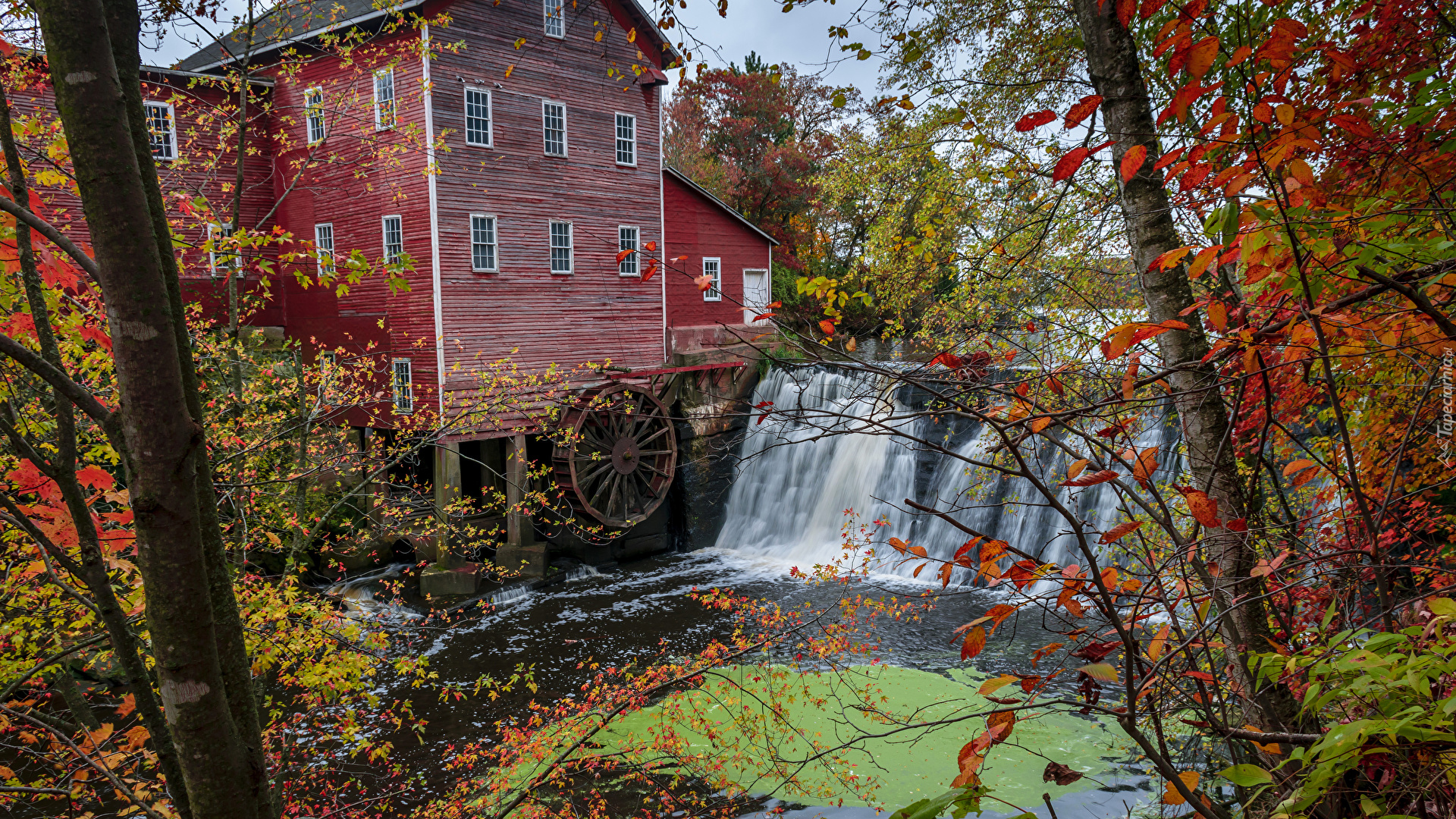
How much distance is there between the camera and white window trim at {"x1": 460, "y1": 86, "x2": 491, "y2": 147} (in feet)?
49.2

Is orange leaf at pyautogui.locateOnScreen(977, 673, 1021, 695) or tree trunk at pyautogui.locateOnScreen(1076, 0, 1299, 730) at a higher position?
tree trunk at pyautogui.locateOnScreen(1076, 0, 1299, 730)

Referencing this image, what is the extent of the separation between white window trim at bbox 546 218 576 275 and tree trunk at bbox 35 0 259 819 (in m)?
15.3

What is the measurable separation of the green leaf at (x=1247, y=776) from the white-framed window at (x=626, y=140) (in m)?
17.7

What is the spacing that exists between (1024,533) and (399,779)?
960 centimetres

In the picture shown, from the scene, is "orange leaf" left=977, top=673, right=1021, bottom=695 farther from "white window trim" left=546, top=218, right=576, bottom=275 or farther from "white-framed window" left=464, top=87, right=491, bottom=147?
"white window trim" left=546, top=218, right=576, bottom=275

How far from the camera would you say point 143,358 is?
1.60m

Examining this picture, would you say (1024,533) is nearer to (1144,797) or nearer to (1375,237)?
(1144,797)

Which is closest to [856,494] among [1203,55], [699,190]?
[699,190]

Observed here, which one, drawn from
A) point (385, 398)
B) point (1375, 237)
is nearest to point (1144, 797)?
point (1375, 237)

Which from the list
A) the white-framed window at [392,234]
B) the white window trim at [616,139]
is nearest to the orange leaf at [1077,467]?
the white-framed window at [392,234]

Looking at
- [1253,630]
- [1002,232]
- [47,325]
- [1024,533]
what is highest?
[1002,232]

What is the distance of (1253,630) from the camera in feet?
8.27

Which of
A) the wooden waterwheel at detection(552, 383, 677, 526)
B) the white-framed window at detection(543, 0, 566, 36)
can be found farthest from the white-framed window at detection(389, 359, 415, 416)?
the white-framed window at detection(543, 0, 566, 36)

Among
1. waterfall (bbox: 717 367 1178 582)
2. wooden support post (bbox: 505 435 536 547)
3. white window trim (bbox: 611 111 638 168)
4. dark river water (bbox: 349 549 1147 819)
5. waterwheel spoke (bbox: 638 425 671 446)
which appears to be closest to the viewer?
dark river water (bbox: 349 549 1147 819)
